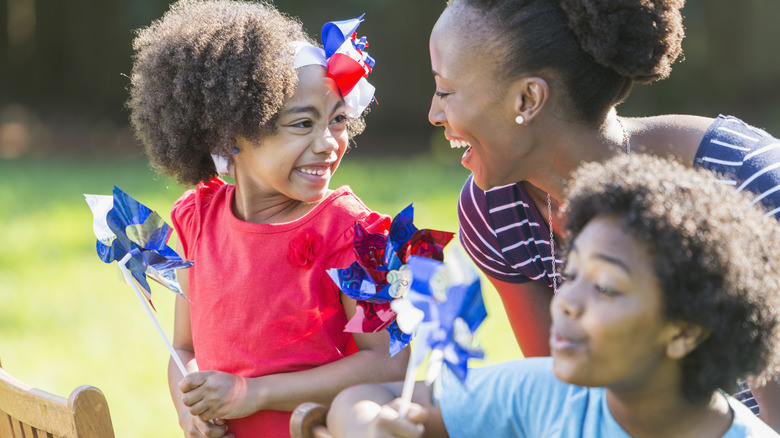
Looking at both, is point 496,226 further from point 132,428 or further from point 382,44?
point 382,44

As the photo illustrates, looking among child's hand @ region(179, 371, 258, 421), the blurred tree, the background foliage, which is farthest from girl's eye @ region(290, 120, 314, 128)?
the blurred tree

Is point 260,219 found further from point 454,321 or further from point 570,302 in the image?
point 570,302

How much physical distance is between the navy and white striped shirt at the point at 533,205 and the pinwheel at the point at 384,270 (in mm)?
551

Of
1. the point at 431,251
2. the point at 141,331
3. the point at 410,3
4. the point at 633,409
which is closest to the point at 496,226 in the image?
the point at 431,251

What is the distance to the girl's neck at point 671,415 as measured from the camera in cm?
158

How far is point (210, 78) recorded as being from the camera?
242 cm

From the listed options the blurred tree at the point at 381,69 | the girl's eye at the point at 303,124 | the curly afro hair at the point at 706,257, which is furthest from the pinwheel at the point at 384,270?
the blurred tree at the point at 381,69

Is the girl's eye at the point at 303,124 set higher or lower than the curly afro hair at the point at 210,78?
lower

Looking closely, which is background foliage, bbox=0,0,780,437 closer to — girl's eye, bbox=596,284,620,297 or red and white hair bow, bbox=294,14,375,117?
red and white hair bow, bbox=294,14,375,117

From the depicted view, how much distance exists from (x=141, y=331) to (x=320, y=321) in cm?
313

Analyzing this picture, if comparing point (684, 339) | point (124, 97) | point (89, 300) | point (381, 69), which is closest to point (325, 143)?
point (684, 339)

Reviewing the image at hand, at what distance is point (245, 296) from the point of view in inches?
93.5

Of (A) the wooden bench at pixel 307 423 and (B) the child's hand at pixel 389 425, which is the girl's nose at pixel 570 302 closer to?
(B) the child's hand at pixel 389 425

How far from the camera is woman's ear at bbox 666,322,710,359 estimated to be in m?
1.51
